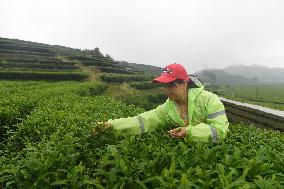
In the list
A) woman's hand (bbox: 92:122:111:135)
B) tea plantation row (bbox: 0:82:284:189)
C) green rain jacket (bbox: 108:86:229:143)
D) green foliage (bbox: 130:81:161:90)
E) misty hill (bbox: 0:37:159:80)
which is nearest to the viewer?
tea plantation row (bbox: 0:82:284:189)

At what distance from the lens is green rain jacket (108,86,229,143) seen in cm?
632

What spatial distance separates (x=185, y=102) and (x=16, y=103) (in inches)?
404

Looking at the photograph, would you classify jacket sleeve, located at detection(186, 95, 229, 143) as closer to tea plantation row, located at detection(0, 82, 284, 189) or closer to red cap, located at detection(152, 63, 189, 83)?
tea plantation row, located at detection(0, 82, 284, 189)

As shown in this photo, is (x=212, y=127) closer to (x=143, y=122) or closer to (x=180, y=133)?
(x=180, y=133)

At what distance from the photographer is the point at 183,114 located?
7332mm

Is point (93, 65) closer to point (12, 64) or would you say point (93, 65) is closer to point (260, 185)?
point (12, 64)

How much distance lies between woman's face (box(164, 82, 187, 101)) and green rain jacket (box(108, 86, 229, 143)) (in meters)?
0.14

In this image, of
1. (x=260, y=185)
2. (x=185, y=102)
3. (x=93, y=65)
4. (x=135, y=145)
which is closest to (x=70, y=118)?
(x=185, y=102)

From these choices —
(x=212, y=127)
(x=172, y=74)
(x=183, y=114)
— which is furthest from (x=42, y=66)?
(x=212, y=127)

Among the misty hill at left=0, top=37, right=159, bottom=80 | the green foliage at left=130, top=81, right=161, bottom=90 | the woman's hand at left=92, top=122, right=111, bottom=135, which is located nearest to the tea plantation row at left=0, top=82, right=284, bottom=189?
the woman's hand at left=92, top=122, right=111, bottom=135

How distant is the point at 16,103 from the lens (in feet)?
51.6

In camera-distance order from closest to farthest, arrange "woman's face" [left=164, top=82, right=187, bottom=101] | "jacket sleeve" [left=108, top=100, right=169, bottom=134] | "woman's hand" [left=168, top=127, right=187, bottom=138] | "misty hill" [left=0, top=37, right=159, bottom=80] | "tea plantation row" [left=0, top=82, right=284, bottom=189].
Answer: "tea plantation row" [left=0, top=82, right=284, bottom=189], "woman's hand" [left=168, top=127, right=187, bottom=138], "woman's face" [left=164, top=82, right=187, bottom=101], "jacket sleeve" [left=108, top=100, right=169, bottom=134], "misty hill" [left=0, top=37, right=159, bottom=80]

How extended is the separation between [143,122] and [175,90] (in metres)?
0.86

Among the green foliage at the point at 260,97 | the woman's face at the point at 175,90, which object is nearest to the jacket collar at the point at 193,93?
the woman's face at the point at 175,90
